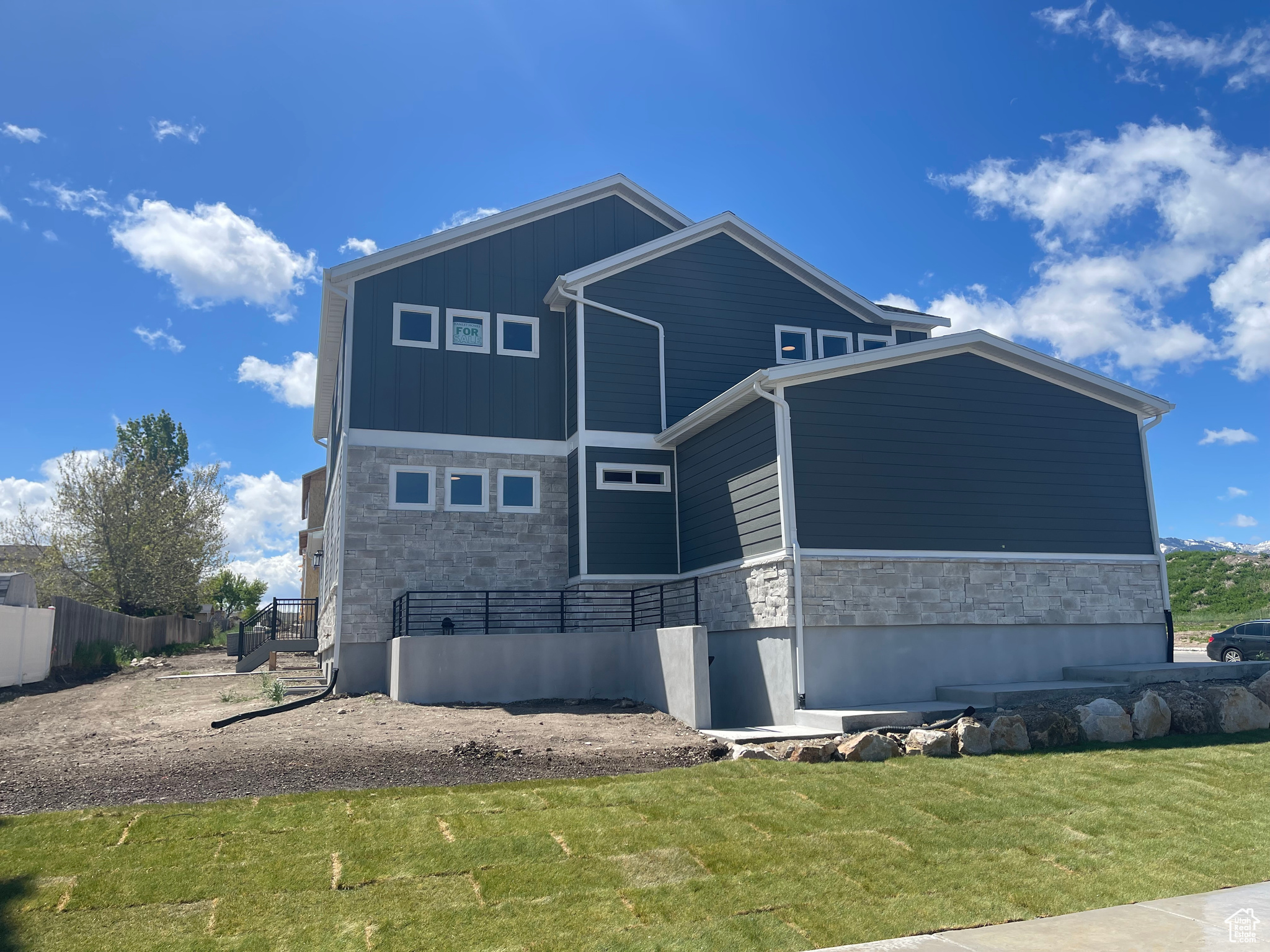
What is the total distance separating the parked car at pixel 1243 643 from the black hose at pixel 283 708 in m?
23.1

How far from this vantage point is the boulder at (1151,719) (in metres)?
10.1

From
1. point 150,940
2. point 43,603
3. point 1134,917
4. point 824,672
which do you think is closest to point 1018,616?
point 824,672

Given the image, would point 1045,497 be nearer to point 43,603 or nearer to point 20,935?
point 20,935

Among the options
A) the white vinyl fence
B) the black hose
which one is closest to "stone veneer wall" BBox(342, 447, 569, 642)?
the black hose

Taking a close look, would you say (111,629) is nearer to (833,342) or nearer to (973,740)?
(833,342)

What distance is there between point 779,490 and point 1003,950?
26.6ft

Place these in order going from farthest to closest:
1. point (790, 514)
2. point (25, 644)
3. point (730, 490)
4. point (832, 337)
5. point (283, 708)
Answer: point (25, 644) < point (832, 337) < point (730, 490) < point (283, 708) < point (790, 514)

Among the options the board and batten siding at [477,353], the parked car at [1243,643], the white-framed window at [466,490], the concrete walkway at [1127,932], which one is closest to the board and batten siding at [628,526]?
the board and batten siding at [477,353]

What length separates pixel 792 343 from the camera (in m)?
18.4

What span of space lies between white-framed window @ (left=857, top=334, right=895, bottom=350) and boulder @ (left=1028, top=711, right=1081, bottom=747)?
34.1 ft

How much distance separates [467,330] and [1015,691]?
1146 centimetres

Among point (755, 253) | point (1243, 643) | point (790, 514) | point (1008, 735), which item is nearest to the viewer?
point (1008, 735)

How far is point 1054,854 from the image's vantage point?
6.34m
